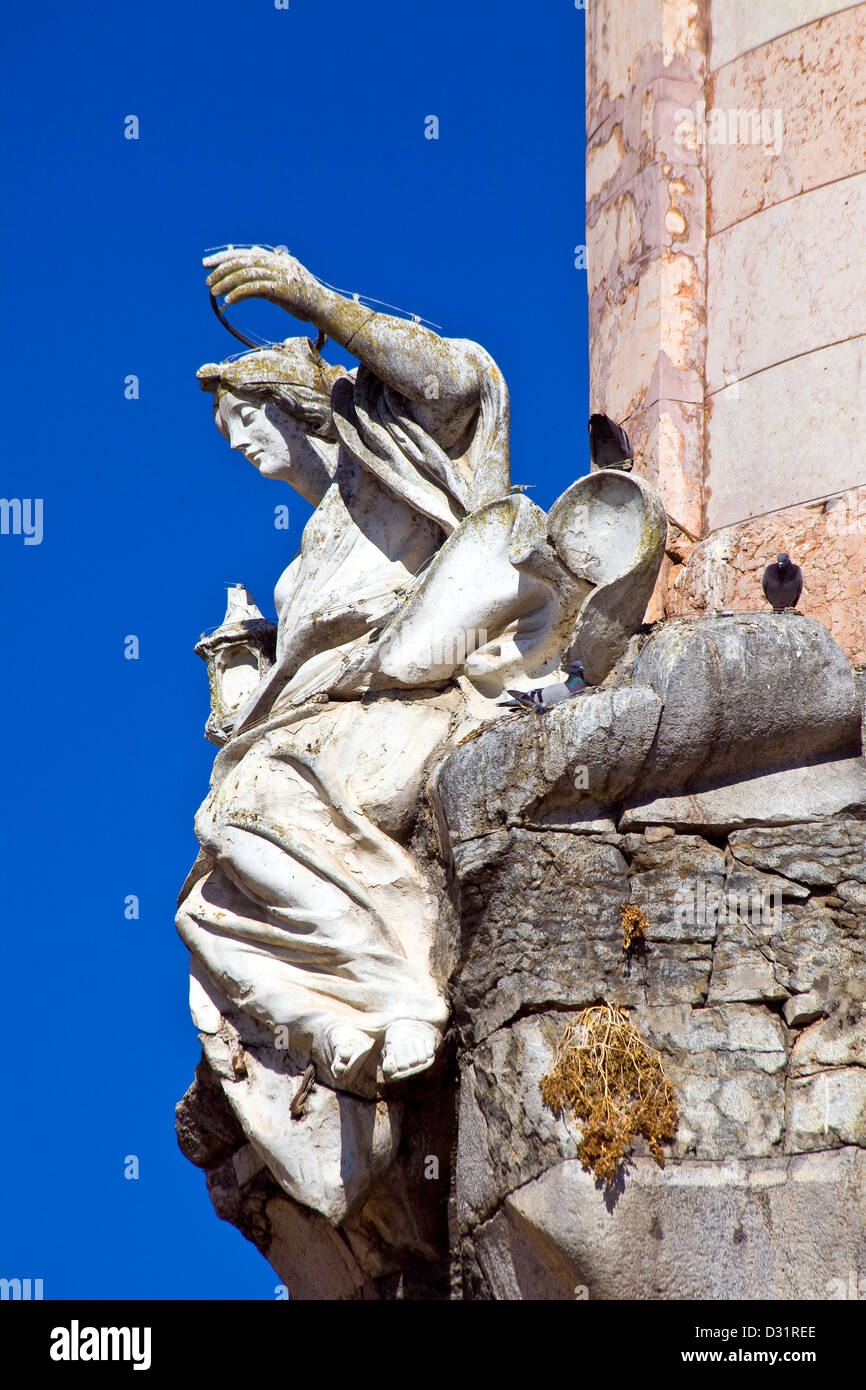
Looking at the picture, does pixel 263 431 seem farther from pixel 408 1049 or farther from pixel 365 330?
pixel 408 1049

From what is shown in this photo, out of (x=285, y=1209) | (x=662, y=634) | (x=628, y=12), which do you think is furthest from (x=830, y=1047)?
(x=628, y=12)

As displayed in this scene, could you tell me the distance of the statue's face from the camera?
10.7 metres

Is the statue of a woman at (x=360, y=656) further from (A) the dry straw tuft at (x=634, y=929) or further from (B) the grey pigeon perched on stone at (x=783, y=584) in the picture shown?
(A) the dry straw tuft at (x=634, y=929)

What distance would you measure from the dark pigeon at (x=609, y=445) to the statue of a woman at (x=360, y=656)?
412 mm

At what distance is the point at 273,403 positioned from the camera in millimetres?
10695

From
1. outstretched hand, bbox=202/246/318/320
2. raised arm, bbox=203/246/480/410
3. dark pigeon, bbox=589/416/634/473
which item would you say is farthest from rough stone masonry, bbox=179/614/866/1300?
outstretched hand, bbox=202/246/318/320

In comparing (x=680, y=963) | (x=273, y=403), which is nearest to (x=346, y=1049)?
(x=680, y=963)

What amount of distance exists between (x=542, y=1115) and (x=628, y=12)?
18.2 ft

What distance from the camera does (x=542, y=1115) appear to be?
8.21 meters

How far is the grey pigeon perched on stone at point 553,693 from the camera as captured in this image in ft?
29.0

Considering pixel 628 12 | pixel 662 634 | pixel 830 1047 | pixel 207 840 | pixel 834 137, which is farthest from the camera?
pixel 628 12

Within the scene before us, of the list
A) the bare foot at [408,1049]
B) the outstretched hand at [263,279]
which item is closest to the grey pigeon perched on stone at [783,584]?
the bare foot at [408,1049]

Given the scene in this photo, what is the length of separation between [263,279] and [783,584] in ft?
8.64
